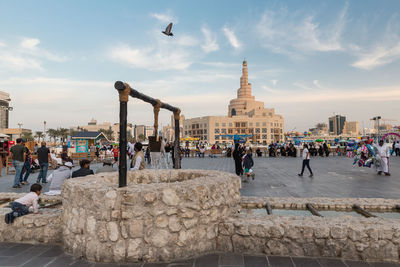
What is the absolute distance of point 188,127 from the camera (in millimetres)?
133750

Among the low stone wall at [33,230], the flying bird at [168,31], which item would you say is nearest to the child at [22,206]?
the low stone wall at [33,230]

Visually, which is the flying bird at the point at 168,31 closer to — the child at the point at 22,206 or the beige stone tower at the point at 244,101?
the child at the point at 22,206

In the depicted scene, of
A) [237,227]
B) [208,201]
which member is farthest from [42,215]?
[237,227]

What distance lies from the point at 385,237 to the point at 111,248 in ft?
12.3

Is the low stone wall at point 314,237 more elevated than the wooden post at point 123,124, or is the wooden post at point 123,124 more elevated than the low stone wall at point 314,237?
the wooden post at point 123,124

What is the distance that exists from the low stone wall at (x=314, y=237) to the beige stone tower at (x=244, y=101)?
447 feet

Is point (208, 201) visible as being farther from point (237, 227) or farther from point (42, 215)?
point (42, 215)

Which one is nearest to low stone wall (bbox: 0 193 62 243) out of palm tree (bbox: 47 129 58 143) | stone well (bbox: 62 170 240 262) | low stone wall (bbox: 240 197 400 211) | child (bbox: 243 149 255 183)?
stone well (bbox: 62 170 240 262)

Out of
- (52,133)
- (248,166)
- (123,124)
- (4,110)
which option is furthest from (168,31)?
(4,110)

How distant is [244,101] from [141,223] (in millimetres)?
140819

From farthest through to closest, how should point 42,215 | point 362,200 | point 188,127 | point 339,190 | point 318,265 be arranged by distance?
point 188,127, point 339,190, point 362,200, point 42,215, point 318,265

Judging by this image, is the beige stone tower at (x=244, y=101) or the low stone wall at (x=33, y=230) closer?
the low stone wall at (x=33, y=230)

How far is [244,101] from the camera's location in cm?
14025

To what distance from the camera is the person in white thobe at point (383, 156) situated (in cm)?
1153
